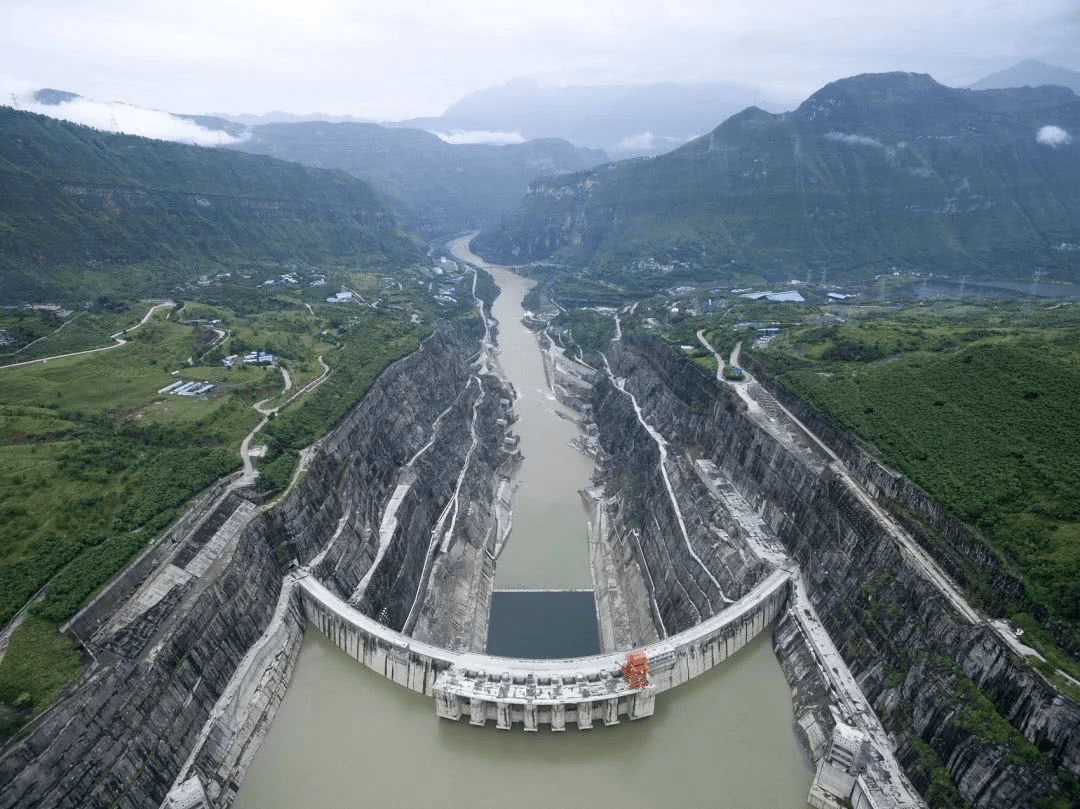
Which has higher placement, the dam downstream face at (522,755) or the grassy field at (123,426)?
the grassy field at (123,426)

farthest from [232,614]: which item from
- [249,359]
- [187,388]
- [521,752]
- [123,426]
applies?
[249,359]

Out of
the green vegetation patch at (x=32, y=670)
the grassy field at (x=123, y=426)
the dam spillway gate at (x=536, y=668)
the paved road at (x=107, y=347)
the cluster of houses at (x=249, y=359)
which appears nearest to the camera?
the green vegetation patch at (x=32, y=670)

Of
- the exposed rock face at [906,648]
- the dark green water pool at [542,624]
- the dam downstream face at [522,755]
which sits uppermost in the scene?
the exposed rock face at [906,648]

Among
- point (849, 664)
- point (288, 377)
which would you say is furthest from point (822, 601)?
point (288, 377)

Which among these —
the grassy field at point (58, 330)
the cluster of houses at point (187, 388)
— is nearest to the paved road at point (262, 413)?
the cluster of houses at point (187, 388)

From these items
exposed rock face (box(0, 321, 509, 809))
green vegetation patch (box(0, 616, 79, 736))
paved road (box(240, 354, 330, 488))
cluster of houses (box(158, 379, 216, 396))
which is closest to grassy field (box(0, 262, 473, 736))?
green vegetation patch (box(0, 616, 79, 736))

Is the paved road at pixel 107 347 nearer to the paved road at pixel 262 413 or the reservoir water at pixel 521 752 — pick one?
the paved road at pixel 262 413

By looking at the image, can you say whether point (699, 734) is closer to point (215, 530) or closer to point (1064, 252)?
point (215, 530)
